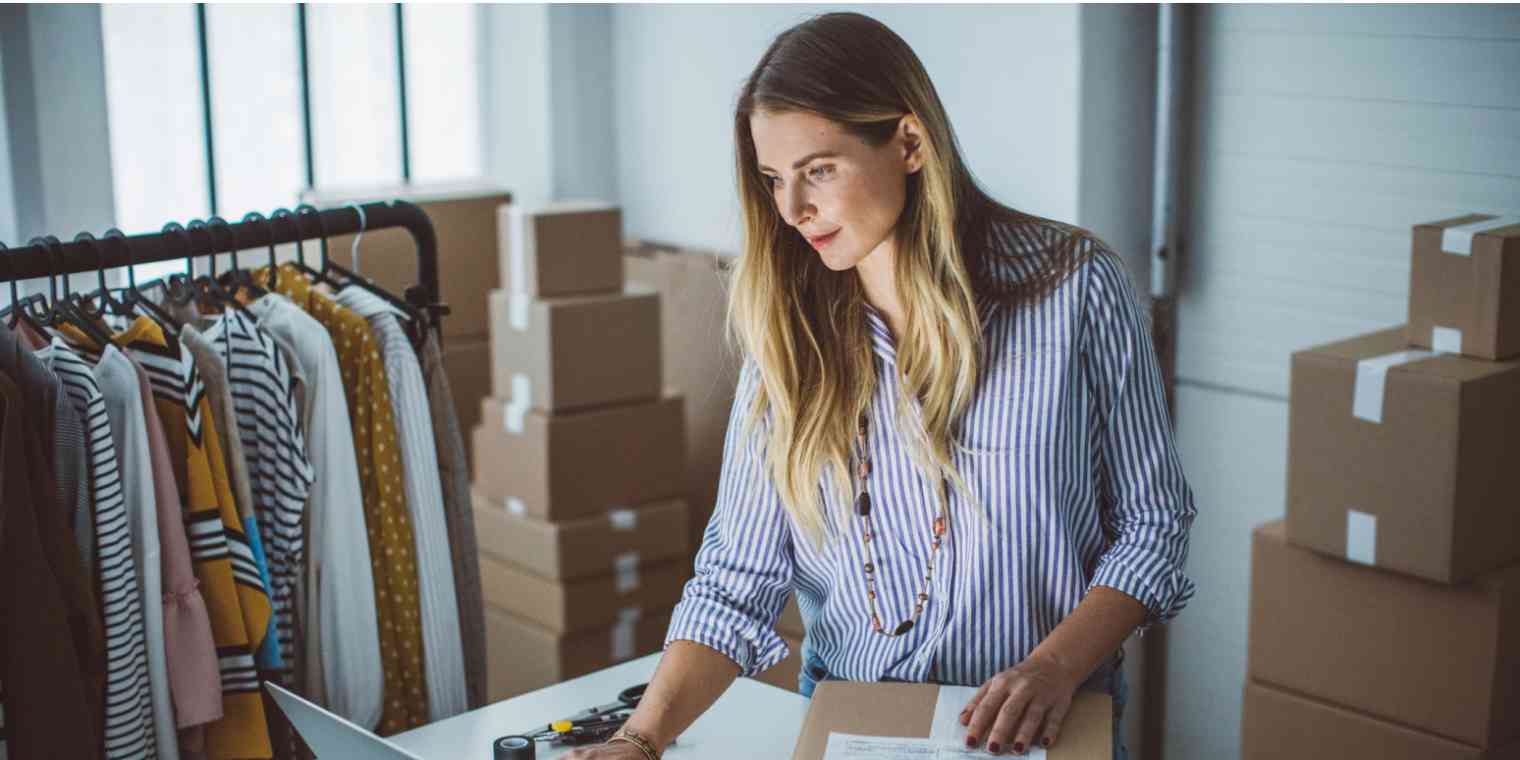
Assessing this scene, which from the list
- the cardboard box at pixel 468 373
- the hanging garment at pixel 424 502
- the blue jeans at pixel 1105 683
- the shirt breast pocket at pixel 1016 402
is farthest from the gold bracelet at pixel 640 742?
the cardboard box at pixel 468 373

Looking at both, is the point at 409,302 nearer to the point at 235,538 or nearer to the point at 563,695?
the point at 235,538

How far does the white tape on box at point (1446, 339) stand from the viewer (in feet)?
7.45

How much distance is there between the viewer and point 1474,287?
223cm

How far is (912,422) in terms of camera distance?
1.48 meters

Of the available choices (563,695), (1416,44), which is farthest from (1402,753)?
(563,695)

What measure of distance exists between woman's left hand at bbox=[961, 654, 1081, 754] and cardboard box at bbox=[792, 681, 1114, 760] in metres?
0.02

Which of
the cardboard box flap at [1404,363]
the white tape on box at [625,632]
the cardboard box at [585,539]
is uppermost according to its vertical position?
the cardboard box flap at [1404,363]

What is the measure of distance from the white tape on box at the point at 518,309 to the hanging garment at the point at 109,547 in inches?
62.7

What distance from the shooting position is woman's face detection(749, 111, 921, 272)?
1401mm

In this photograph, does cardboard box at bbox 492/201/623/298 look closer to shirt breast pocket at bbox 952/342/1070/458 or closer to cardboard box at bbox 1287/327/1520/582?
cardboard box at bbox 1287/327/1520/582

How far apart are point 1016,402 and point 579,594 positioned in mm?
2006

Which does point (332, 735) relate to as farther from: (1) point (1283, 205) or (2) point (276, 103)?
(2) point (276, 103)

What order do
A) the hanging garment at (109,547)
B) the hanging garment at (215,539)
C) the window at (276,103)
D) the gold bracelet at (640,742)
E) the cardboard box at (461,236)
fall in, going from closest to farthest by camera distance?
the gold bracelet at (640,742)
the hanging garment at (109,547)
the hanging garment at (215,539)
the cardboard box at (461,236)
the window at (276,103)

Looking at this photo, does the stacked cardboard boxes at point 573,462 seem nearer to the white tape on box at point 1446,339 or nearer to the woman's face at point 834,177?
the white tape on box at point 1446,339
